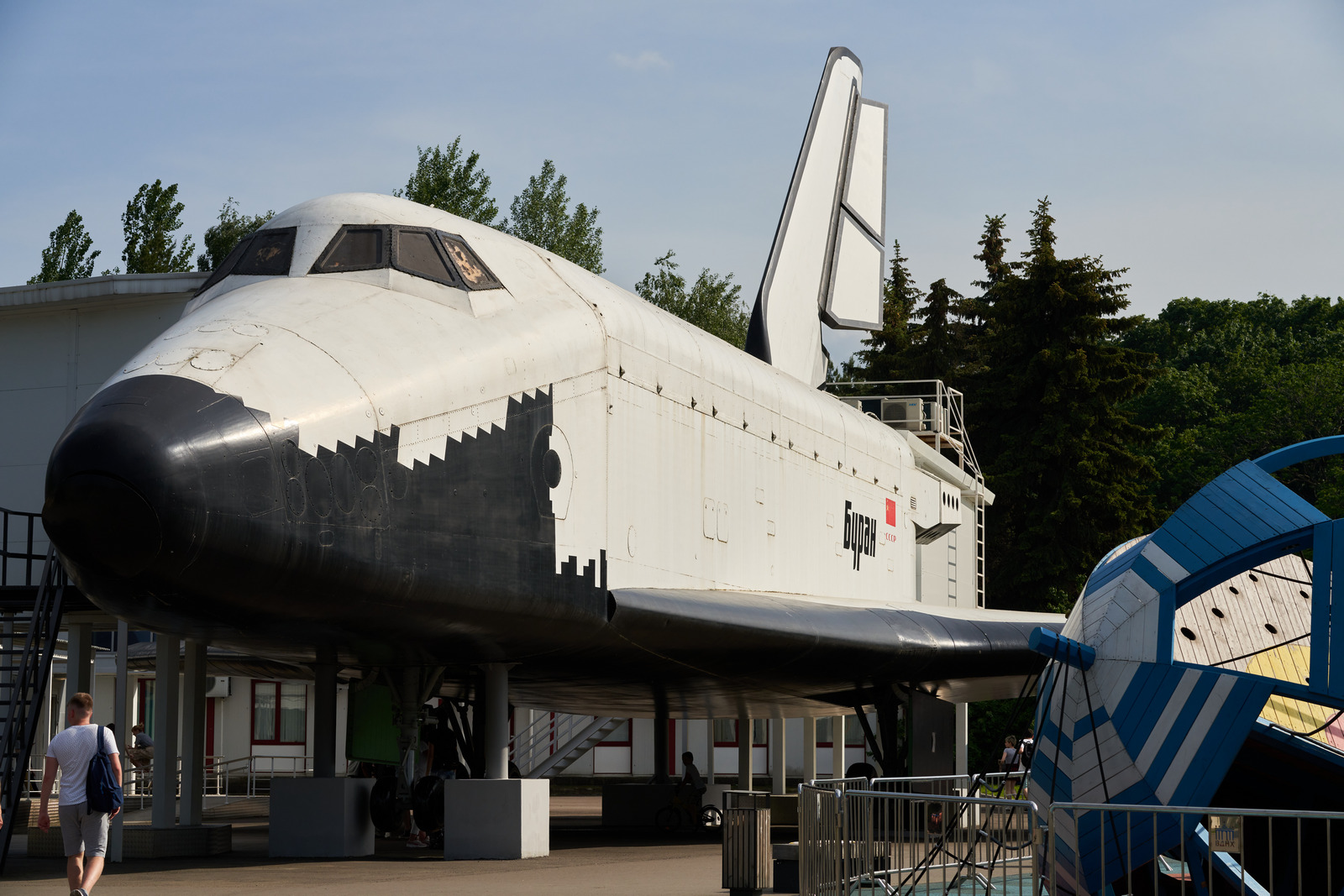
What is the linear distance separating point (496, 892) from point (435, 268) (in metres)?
3.62

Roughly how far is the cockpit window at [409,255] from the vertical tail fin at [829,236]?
680cm

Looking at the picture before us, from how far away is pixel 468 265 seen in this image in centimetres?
870

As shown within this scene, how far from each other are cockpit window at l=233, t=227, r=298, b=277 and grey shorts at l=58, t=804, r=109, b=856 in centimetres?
329

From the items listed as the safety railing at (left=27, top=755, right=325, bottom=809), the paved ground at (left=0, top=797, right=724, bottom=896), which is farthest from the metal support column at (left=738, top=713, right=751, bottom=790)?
the paved ground at (left=0, top=797, right=724, bottom=896)

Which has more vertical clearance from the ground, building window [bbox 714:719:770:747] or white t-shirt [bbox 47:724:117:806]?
white t-shirt [bbox 47:724:117:806]

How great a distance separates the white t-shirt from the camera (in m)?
6.80

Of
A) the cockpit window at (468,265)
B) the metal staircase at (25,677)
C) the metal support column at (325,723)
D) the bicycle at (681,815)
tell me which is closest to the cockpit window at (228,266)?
the cockpit window at (468,265)

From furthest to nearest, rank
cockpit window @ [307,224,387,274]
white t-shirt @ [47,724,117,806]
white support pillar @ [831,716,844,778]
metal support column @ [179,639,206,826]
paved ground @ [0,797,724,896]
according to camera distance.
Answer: white support pillar @ [831,716,844,778] → metal support column @ [179,639,206,826] → cockpit window @ [307,224,387,274] → paved ground @ [0,797,724,896] → white t-shirt @ [47,724,117,806]

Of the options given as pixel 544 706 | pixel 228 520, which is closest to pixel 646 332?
pixel 228 520

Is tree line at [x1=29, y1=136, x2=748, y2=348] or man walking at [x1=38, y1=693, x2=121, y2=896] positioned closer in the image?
man walking at [x1=38, y1=693, x2=121, y2=896]

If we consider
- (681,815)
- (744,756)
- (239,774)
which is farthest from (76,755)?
(239,774)

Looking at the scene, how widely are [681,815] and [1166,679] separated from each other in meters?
10.3

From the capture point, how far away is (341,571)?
6.97 metres

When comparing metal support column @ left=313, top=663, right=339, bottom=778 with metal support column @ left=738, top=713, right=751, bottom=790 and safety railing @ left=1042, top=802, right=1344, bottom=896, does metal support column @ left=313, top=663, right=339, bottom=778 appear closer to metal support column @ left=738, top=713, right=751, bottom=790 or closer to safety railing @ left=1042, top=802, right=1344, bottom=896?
safety railing @ left=1042, top=802, right=1344, bottom=896
